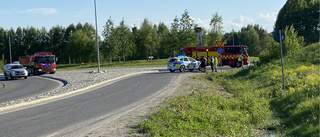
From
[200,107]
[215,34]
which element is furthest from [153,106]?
[215,34]

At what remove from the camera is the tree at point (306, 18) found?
61.8 metres

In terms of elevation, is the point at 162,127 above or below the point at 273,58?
below

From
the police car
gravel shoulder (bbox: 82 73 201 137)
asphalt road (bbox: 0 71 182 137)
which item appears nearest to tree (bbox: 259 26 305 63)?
the police car

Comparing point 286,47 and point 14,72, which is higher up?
point 286,47

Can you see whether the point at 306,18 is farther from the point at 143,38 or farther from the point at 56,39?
the point at 56,39

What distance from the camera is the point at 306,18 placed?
204ft

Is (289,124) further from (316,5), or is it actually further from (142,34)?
(142,34)

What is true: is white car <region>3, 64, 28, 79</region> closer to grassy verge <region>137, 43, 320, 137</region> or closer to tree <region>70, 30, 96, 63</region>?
grassy verge <region>137, 43, 320, 137</region>

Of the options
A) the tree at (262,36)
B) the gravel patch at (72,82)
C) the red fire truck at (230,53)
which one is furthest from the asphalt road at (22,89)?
the tree at (262,36)

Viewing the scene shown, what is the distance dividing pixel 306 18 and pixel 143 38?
37247 mm

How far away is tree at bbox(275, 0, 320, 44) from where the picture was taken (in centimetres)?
6178

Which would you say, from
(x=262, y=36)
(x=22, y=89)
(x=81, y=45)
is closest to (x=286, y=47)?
(x=22, y=89)

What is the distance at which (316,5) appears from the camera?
205ft

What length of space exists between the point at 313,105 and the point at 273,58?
1657cm
